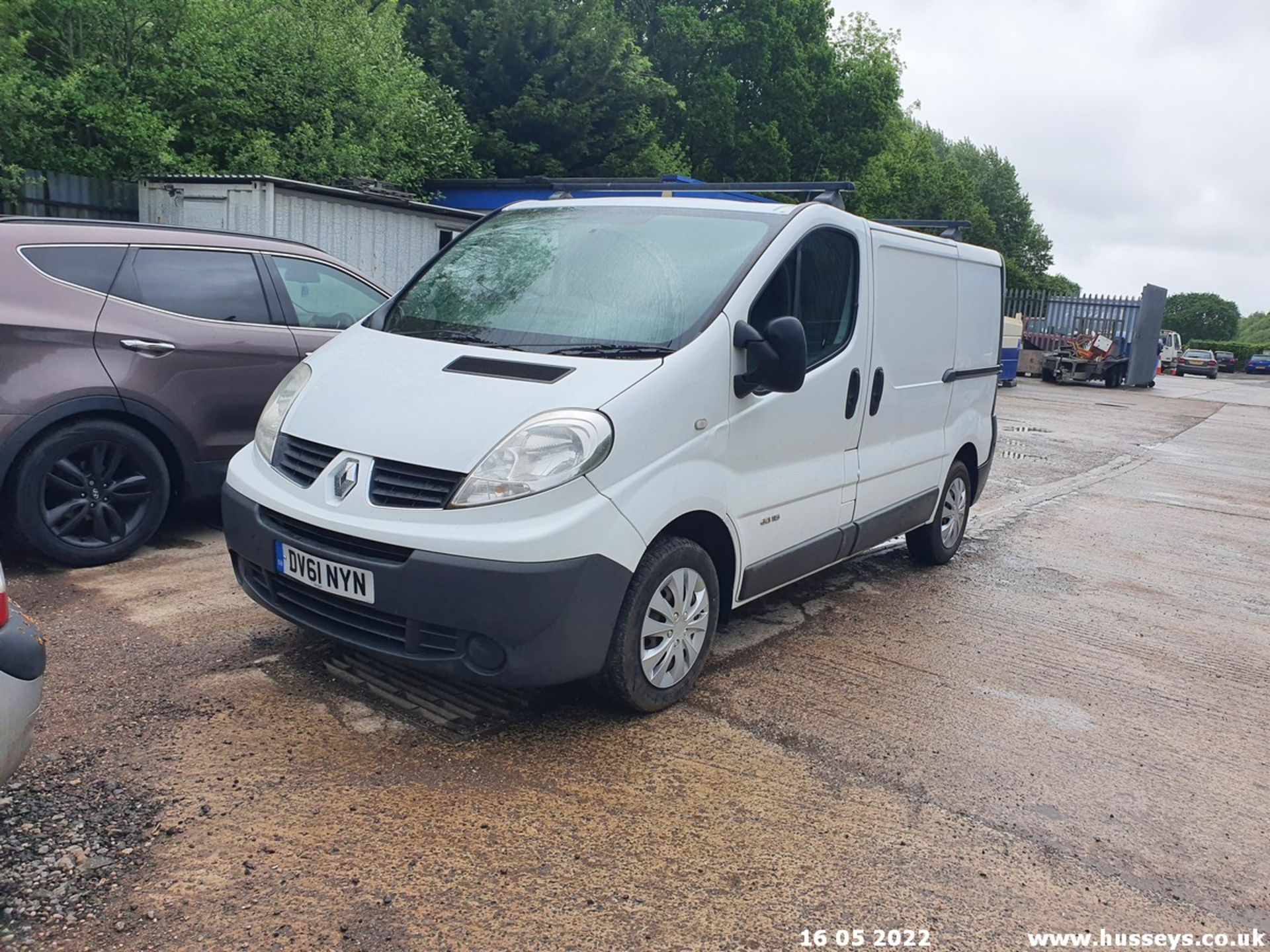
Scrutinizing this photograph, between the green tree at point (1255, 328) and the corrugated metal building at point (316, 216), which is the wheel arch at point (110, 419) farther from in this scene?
the green tree at point (1255, 328)

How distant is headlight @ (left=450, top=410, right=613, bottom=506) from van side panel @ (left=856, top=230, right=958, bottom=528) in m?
2.01

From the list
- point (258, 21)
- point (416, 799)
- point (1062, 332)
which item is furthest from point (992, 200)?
point (416, 799)

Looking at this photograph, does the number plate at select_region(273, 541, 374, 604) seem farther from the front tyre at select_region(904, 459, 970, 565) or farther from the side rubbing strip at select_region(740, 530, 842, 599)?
the front tyre at select_region(904, 459, 970, 565)

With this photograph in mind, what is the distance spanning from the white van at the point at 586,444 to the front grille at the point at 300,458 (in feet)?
0.03

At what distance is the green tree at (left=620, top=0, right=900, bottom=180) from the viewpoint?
3347 cm

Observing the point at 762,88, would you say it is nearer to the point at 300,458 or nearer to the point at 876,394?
the point at 876,394

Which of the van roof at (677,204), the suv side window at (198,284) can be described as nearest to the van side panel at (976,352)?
the van roof at (677,204)

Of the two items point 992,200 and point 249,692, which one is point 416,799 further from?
point 992,200

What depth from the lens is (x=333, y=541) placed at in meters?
3.50

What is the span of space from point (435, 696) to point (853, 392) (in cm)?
241

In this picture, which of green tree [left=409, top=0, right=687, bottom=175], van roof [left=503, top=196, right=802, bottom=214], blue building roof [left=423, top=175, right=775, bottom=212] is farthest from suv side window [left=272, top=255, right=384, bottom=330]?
green tree [left=409, top=0, right=687, bottom=175]

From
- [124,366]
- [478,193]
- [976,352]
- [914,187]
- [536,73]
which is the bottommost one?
[124,366]

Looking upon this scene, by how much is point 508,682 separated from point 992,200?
7008 centimetres

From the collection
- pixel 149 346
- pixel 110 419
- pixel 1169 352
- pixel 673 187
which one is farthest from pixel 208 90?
pixel 1169 352
